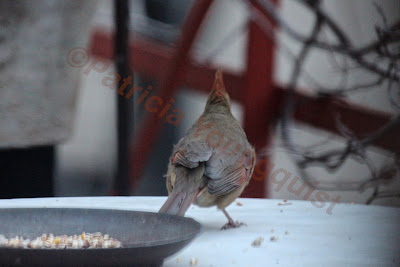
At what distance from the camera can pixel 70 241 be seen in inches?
28.5

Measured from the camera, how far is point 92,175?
218 centimetres

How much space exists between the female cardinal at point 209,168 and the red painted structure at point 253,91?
1.79ft

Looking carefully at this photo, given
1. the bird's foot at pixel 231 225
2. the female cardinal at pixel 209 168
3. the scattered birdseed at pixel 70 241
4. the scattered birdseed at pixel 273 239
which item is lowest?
the bird's foot at pixel 231 225

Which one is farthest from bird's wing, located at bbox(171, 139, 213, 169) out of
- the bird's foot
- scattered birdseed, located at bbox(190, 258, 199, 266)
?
scattered birdseed, located at bbox(190, 258, 199, 266)

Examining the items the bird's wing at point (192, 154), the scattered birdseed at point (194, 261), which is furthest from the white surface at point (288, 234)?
the bird's wing at point (192, 154)

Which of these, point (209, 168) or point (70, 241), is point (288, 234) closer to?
point (209, 168)

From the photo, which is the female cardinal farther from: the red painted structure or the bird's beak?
the red painted structure

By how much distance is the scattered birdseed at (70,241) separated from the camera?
0.69 meters

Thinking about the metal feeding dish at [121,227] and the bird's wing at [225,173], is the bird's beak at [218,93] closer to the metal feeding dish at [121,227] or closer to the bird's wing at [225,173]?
the bird's wing at [225,173]

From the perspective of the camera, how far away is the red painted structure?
1.88 m

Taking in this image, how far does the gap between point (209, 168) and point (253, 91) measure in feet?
2.52

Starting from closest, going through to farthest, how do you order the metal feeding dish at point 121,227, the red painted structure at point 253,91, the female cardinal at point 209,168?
the metal feeding dish at point 121,227 → the female cardinal at point 209,168 → the red painted structure at point 253,91

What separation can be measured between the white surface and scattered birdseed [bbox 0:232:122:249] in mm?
91

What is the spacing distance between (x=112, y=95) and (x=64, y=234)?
55.4 inches
